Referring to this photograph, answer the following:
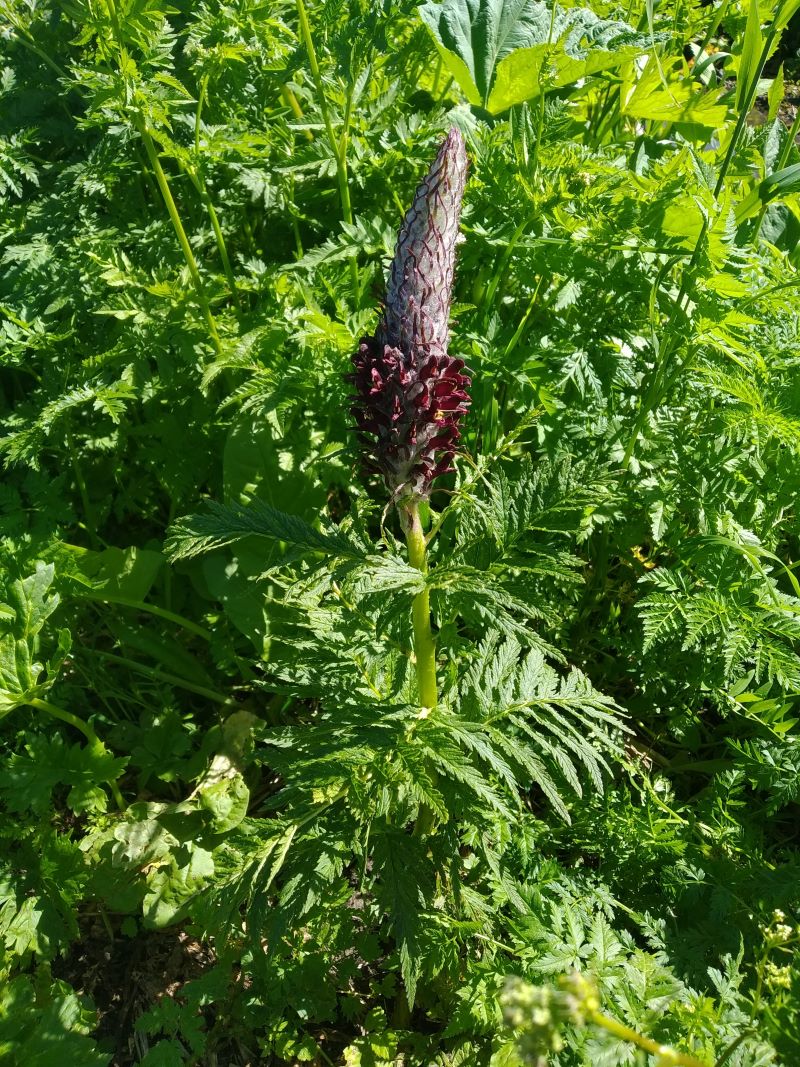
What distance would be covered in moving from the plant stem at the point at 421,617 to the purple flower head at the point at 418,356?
0.07m

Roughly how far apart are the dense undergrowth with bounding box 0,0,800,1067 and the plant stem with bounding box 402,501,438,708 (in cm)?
5

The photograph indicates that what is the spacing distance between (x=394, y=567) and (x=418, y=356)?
389 millimetres

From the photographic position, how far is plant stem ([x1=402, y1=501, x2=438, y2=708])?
1626mm

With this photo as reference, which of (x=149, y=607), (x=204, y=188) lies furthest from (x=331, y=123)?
(x=149, y=607)

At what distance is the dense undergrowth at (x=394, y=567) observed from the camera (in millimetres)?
1734

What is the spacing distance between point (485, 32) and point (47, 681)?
2402 millimetres

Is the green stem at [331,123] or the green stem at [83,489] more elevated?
the green stem at [331,123]

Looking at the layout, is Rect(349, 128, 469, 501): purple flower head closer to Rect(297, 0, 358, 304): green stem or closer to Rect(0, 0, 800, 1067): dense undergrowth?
Rect(0, 0, 800, 1067): dense undergrowth

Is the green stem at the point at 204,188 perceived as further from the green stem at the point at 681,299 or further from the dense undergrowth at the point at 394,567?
the green stem at the point at 681,299

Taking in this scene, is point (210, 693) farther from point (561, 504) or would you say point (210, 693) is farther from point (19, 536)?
point (561, 504)

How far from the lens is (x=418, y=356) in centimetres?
141

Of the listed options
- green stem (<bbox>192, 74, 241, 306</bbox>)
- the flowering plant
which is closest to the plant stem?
the flowering plant

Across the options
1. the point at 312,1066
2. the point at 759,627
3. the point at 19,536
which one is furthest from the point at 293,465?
the point at 312,1066

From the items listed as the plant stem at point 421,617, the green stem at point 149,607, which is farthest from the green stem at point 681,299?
the green stem at point 149,607
